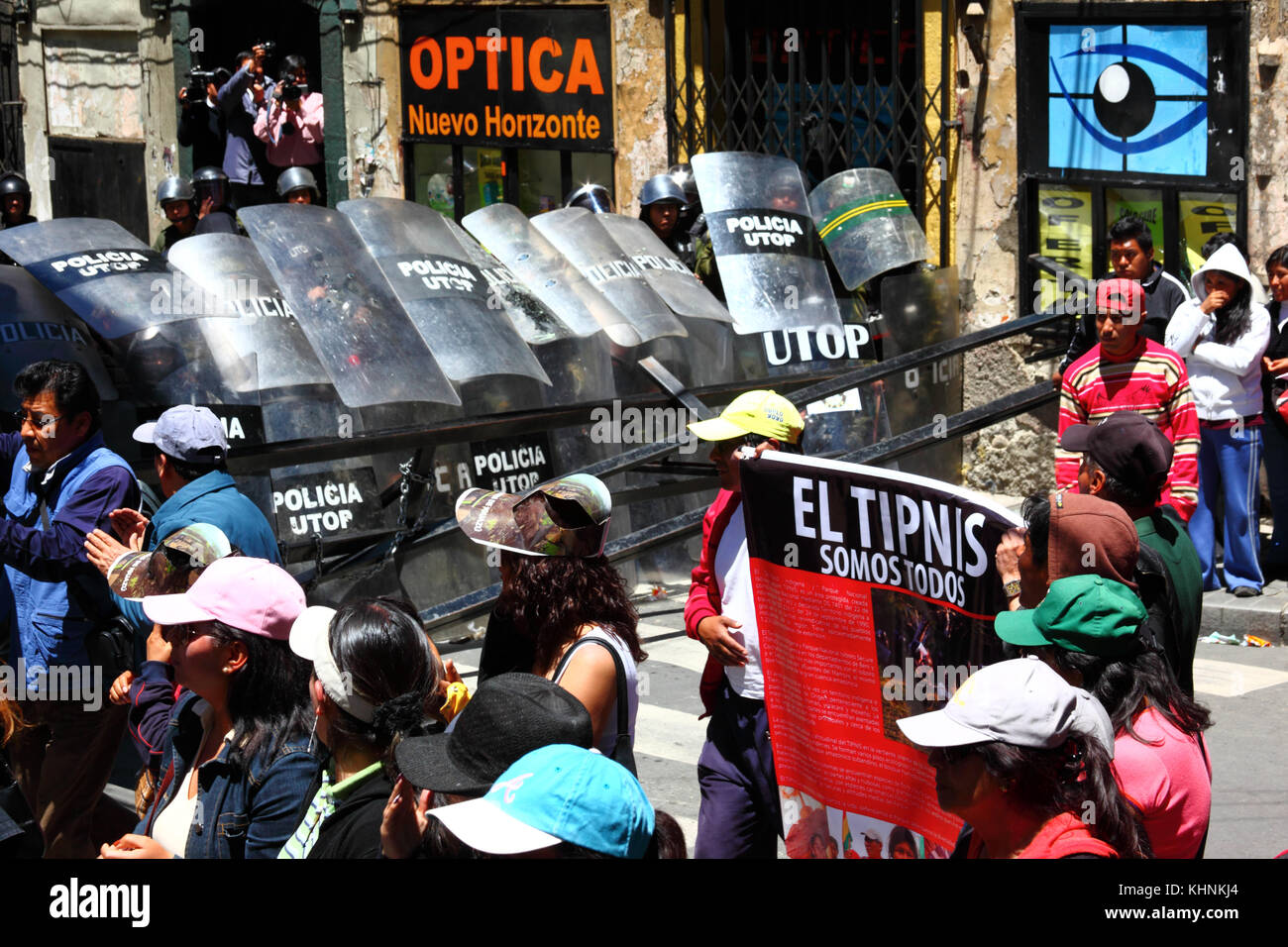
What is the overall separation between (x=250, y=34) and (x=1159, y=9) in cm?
1016

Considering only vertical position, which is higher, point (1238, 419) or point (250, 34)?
point (250, 34)

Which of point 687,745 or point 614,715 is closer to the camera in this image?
point 614,715

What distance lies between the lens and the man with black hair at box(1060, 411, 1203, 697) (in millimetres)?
3836

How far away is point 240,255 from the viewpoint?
23.9 feet

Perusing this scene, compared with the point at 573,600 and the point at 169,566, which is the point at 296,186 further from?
the point at 573,600

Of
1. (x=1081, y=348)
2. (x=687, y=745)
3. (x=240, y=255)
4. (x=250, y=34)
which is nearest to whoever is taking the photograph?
(x=687, y=745)

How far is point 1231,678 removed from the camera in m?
6.80

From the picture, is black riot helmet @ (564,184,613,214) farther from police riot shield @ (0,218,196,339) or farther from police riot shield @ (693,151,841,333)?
police riot shield @ (0,218,196,339)

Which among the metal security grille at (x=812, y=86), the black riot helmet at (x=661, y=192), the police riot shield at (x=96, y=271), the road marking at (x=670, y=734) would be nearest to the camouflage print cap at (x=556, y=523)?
the road marking at (x=670, y=734)

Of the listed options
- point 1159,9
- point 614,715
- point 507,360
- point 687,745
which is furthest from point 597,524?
point 1159,9

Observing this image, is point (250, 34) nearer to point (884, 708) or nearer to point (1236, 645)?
point (1236, 645)

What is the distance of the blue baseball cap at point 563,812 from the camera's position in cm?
212

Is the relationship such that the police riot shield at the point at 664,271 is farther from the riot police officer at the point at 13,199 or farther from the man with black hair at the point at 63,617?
the riot police officer at the point at 13,199

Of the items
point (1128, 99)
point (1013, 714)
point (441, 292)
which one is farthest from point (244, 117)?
point (1013, 714)
